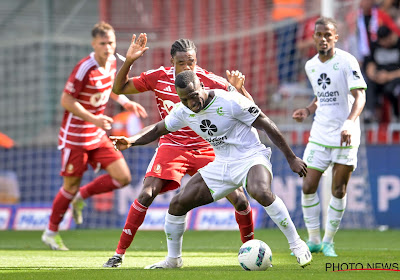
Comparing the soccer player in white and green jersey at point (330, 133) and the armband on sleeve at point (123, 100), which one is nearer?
the soccer player in white and green jersey at point (330, 133)

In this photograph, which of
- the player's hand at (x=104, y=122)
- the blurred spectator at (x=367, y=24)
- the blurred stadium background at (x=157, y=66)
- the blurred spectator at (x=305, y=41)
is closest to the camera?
the player's hand at (x=104, y=122)

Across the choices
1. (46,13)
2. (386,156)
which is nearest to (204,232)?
(386,156)

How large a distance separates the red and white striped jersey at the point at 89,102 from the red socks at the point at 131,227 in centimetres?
271

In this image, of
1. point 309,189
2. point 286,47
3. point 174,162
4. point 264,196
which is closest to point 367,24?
point 286,47

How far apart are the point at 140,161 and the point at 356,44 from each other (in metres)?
4.47

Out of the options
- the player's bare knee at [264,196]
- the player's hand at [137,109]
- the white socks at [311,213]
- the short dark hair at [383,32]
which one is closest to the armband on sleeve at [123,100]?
the player's hand at [137,109]

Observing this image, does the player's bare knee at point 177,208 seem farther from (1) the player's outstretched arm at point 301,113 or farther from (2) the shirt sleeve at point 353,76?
(2) the shirt sleeve at point 353,76

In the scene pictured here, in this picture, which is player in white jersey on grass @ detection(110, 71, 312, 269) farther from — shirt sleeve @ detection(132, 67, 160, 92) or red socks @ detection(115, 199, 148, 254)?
shirt sleeve @ detection(132, 67, 160, 92)

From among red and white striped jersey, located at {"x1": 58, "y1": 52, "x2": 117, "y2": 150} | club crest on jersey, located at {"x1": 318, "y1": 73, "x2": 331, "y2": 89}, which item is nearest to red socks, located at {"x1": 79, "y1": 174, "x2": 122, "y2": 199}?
red and white striped jersey, located at {"x1": 58, "y1": 52, "x2": 117, "y2": 150}

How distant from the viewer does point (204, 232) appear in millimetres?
11539

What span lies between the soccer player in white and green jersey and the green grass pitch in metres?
0.46

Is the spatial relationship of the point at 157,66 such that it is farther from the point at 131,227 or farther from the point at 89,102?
the point at 131,227

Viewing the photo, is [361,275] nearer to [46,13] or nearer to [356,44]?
[356,44]

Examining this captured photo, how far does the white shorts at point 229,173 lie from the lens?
6172mm
